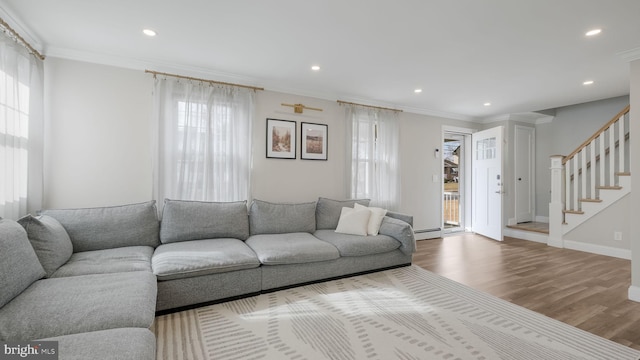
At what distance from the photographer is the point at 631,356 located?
181cm

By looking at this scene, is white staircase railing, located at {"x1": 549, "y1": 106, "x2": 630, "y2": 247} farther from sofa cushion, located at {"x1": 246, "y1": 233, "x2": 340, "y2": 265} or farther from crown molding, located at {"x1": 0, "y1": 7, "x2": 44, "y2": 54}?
crown molding, located at {"x1": 0, "y1": 7, "x2": 44, "y2": 54}

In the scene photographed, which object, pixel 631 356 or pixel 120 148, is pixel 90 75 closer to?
pixel 120 148

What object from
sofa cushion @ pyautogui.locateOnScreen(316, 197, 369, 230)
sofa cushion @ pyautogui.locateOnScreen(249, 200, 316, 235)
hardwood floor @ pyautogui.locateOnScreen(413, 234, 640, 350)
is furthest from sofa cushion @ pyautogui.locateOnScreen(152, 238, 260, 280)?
hardwood floor @ pyautogui.locateOnScreen(413, 234, 640, 350)

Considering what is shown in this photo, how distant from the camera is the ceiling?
2094mm

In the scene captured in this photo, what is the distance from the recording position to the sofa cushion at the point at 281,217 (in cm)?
339

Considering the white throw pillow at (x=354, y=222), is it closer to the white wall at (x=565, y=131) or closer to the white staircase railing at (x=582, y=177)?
the white staircase railing at (x=582, y=177)

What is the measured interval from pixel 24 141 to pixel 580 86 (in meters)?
6.50

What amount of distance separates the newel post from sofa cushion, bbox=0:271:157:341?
19.4 ft

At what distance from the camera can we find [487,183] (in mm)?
5281

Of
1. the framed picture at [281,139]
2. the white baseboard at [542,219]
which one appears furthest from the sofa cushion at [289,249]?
the white baseboard at [542,219]

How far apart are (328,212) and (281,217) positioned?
2.32ft

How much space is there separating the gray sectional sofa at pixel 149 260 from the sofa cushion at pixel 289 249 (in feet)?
0.04

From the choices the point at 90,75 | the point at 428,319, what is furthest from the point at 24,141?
the point at 428,319

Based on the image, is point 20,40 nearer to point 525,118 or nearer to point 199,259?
point 199,259
